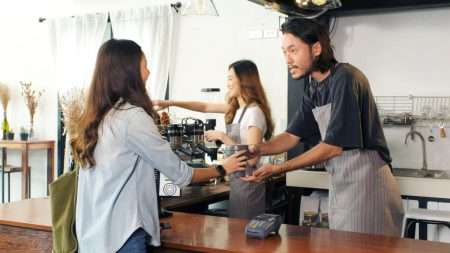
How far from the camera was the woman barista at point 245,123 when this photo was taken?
2826 mm

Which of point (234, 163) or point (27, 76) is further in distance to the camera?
point (27, 76)

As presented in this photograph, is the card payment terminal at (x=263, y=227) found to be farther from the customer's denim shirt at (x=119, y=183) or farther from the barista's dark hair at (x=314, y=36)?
the barista's dark hair at (x=314, y=36)

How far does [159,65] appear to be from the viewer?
17.1 feet

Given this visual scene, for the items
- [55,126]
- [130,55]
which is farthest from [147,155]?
[55,126]

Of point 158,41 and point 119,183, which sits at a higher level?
point 158,41

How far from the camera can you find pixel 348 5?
13.5 ft

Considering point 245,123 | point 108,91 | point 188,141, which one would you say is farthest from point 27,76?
point 108,91

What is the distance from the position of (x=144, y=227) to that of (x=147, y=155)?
0.22m

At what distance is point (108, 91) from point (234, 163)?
57 cm

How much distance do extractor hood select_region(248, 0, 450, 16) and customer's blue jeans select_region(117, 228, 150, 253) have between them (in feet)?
6.69

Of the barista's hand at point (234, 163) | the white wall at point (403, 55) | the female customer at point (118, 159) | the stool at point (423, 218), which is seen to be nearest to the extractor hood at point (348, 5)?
the white wall at point (403, 55)

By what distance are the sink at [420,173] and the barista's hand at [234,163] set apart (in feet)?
6.37

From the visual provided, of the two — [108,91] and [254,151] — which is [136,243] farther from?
[254,151]

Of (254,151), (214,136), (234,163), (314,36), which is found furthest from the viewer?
(214,136)
